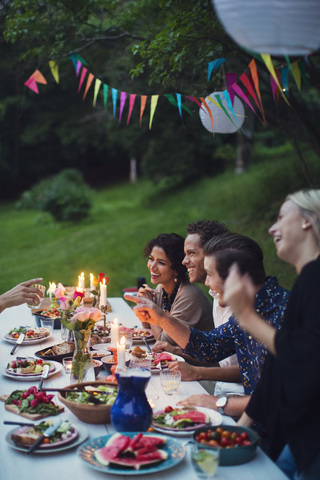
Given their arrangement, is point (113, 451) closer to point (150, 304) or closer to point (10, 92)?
point (150, 304)

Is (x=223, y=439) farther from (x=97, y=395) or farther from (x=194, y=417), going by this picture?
(x=97, y=395)

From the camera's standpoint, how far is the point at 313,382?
200cm

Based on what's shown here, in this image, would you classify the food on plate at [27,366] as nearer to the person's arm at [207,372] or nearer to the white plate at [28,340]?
the white plate at [28,340]

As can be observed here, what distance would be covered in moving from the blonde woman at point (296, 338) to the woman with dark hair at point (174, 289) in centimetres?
172

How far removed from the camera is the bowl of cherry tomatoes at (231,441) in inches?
84.3

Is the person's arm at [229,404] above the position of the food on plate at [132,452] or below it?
below

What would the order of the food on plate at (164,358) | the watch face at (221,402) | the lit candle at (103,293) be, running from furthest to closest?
1. the lit candle at (103,293)
2. the food on plate at (164,358)
3. the watch face at (221,402)

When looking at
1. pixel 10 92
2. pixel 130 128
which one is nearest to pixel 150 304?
pixel 130 128

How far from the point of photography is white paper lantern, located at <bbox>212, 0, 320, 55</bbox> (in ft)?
7.13

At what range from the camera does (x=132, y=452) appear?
2.12 m

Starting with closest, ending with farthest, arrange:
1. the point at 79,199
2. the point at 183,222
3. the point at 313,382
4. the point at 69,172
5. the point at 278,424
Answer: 1. the point at 313,382
2. the point at 278,424
3. the point at 183,222
4. the point at 79,199
5. the point at 69,172

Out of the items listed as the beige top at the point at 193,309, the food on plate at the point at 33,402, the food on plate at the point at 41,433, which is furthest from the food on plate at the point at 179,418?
the beige top at the point at 193,309

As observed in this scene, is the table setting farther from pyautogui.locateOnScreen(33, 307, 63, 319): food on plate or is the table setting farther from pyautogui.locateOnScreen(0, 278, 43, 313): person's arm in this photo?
pyautogui.locateOnScreen(33, 307, 63, 319): food on plate

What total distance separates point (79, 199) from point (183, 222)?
414 centimetres
